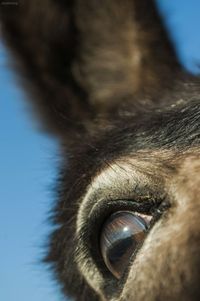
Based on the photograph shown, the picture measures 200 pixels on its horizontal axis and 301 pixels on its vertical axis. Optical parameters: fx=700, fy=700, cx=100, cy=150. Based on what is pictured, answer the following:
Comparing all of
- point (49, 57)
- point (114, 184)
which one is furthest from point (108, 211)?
point (49, 57)

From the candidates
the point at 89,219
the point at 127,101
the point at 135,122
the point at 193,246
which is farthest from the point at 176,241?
the point at 127,101

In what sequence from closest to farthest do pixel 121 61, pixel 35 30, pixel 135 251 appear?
pixel 135 251 → pixel 35 30 → pixel 121 61

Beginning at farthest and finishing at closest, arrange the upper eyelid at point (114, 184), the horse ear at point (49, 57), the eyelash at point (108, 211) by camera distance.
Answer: the horse ear at point (49, 57) < the upper eyelid at point (114, 184) < the eyelash at point (108, 211)

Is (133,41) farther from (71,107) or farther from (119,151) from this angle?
→ (119,151)

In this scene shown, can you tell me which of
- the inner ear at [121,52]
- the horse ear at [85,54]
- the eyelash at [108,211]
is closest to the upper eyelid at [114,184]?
the eyelash at [108,211]

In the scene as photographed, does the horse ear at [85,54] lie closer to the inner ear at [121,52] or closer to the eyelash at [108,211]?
the inner ear at [121,52]

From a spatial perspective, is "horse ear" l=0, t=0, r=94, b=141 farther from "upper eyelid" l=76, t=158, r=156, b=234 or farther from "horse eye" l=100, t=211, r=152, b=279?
"horse eye" l=100, t=211, r=152, b=279

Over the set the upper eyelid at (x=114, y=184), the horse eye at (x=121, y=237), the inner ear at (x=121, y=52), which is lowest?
the horse eye at (x=121, y=237)

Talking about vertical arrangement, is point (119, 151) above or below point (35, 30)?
below
